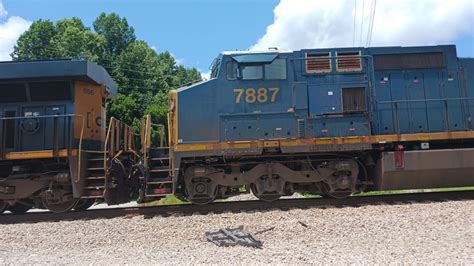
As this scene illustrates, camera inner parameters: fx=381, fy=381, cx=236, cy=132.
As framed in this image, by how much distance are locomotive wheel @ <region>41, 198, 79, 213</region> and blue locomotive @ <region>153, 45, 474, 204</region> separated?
2100 mm

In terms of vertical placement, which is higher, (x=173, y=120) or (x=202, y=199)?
(x=173, y=120)

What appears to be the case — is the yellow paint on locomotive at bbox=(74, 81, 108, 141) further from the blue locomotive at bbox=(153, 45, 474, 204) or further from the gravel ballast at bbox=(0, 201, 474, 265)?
the gravel ballast at bbox=(0, 201, 474, 265)

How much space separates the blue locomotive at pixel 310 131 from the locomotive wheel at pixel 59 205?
2.10 meters

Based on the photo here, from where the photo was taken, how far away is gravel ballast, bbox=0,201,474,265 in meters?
4.74

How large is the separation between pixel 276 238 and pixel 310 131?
3.44 meters

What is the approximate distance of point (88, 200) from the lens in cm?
898

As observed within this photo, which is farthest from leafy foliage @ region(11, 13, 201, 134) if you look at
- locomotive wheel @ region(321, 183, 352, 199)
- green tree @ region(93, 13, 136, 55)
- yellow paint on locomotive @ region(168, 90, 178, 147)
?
locomotive wheel @ region(321, 183, 352, 199)

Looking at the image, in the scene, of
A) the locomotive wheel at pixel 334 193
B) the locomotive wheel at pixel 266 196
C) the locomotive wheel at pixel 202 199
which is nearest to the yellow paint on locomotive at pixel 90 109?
the locomotive wheel at pixel 202 199

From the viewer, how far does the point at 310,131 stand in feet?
27.3

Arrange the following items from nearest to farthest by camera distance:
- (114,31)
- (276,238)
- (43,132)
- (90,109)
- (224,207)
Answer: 1. (276,238)
2. (224,207)
3. (43,132)
4. (90,109)
5. (114,31)

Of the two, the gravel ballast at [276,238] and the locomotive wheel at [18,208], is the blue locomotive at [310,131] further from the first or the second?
the locomotive wheel at [18,208]

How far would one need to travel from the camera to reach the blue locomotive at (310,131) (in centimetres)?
813

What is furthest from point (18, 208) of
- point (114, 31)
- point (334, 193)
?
point (114, 31)

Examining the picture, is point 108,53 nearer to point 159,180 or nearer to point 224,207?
point 159,180
